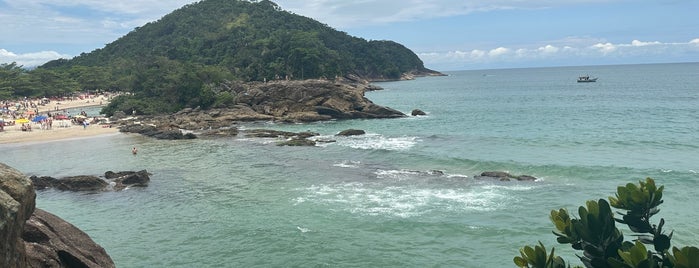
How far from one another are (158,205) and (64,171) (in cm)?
1492

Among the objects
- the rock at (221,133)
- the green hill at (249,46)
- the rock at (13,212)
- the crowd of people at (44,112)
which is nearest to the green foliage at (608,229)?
the rock at (13,212)

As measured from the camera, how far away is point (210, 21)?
176 m

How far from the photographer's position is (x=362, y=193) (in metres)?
26.0

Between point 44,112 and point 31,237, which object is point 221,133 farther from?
point 44,112

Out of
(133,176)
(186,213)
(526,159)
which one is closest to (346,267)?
(186,213)

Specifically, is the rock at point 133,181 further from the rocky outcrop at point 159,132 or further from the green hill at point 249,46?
the green hill at point 249,46

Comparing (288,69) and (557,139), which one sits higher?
(288,69)

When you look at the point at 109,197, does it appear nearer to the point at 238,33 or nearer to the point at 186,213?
the point at 186,213

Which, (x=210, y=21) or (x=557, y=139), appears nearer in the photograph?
(x=557, y=139)

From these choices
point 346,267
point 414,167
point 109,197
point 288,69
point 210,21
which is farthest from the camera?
point 210,21

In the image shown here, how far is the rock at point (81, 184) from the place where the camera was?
2848cm

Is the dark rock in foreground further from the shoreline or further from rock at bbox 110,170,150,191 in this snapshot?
the shoreline

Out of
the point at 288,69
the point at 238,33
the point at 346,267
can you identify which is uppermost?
the point at 238,33

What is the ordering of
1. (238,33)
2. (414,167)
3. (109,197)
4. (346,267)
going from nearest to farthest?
(346,267)
(109,197)
(414,167)
(238,33)
